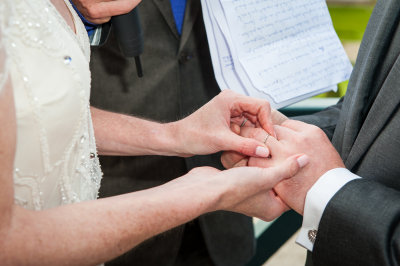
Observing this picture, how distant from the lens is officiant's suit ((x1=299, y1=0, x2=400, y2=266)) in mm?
894

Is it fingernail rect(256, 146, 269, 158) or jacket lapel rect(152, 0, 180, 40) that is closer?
fingernail rect(256, 146, 269, 158)

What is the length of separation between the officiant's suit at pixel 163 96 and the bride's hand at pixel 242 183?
644 mm

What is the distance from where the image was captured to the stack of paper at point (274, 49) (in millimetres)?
1318

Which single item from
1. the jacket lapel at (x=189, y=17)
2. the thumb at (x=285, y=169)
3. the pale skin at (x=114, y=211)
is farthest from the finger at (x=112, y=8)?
the thumb at (x=285, y=169)

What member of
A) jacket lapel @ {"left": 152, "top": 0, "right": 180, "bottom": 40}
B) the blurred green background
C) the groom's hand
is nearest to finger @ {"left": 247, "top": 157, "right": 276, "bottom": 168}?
the groom's hand

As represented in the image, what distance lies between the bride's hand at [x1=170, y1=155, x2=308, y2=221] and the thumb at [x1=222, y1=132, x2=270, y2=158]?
82 millimetres

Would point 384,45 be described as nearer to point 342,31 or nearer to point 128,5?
point 128,5

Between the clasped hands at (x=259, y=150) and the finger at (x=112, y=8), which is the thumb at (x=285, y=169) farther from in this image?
the finger at (x=112, y=8)

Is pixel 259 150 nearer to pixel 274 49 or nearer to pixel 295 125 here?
pixel 295 125

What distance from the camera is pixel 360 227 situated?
91cm

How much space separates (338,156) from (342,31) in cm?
404

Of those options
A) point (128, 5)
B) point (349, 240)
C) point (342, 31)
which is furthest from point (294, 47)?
point (342, 31)

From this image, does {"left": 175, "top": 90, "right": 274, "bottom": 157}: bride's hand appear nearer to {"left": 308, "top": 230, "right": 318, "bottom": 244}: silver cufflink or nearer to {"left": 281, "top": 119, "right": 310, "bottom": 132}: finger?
{"left": 281, "top": 119, "right": 310, "bottom": 132}: finger

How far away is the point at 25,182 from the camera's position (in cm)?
83
